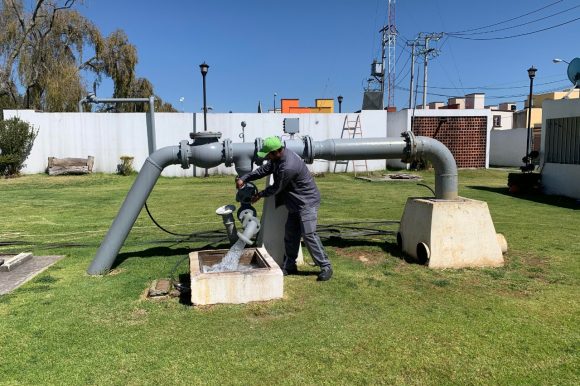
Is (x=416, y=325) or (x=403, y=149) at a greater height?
(x=403, y=149)

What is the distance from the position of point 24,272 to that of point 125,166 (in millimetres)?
13941

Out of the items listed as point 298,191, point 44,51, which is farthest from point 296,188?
point 44,51

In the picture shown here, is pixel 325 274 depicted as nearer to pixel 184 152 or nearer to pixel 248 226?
pixel 248 226

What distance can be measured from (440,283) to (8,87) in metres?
26.4

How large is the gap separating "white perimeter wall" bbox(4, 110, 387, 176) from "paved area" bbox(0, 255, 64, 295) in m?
13.3

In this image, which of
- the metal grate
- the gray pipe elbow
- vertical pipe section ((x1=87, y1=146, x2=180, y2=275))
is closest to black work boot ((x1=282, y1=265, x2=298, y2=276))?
vertical pipe section ((x1=87, y1=146, x2=180, y2=275))

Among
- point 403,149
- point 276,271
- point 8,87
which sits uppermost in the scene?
point 8,87

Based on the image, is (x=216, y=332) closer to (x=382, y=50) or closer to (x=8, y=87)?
(x=8, y=87)

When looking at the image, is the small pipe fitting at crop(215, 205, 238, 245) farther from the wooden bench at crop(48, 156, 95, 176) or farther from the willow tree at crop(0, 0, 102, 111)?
the willow tree at crop(0, 0, 102, 111)

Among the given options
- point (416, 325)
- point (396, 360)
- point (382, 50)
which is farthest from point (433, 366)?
point (382, 50)

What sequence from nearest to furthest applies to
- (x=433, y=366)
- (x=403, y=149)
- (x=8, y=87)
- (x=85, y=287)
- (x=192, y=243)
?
(x=433, y=366) → (x=85, y=287) → (x=403, y=149) → (x=192, y=243) → (x=8, y=87)

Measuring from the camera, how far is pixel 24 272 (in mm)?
5512

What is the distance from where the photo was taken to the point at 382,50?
37.6m

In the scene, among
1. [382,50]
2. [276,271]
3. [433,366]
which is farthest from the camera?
[382,50]
